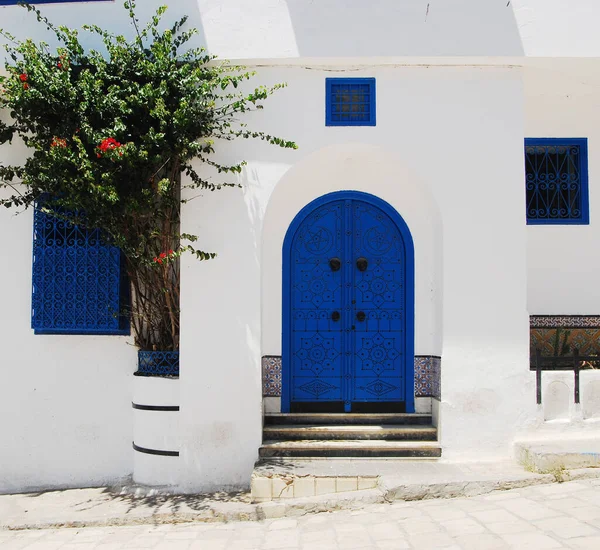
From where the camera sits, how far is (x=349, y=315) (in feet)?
21.0

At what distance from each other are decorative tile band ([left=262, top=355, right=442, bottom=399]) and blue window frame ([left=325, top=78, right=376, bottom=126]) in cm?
230

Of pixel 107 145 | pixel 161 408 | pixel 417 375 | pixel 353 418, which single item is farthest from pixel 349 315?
pixel 107 145

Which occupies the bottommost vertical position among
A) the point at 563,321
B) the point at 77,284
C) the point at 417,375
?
the point at 417,375

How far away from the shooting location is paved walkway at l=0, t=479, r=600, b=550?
4215mm

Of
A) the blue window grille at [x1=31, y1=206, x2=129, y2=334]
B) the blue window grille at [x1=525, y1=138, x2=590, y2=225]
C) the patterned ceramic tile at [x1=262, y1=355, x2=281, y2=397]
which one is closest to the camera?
the blue window grille at [x1=31, y1=206, x2=129, y2=334]

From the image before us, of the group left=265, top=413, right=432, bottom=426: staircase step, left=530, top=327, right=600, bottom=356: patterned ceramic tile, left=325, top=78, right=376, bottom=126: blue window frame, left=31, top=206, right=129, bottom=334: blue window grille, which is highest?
left=325, top=78, right=376, bottom=126: blue window frame

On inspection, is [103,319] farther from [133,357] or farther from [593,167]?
[593,167]

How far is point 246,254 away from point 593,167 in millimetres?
3853

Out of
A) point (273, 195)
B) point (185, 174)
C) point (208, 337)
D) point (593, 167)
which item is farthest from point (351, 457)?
point (593, 167)

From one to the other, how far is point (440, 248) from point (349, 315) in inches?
43.3

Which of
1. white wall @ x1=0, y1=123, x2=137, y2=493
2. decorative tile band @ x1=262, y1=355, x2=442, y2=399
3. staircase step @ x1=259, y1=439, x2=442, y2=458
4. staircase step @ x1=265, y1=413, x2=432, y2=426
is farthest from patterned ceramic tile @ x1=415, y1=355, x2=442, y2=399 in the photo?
white wall @ x1=0, y1=123, x2=137, y2=493

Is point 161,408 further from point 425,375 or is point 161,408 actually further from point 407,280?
point 407,280

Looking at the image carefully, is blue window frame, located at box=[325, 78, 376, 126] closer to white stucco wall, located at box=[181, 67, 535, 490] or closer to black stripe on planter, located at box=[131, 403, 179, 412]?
white stucco wall, located at box=[181, 67, 535, 490]

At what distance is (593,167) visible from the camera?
689cm
